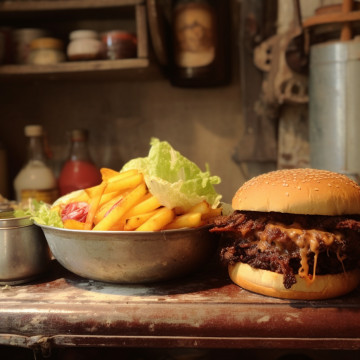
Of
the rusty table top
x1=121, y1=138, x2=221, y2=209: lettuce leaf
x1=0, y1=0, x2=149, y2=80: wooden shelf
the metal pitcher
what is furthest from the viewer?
x1=0, y1=0, x2=149, y2=80: wooden shelf

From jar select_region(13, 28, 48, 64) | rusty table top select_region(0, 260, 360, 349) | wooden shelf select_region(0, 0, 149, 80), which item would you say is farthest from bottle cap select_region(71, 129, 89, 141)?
rusty table top select_region(0, 260, 360, 349)

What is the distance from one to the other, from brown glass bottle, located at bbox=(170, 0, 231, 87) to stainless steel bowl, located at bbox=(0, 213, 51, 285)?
4.62ft

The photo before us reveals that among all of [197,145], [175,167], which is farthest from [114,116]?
[175,167]

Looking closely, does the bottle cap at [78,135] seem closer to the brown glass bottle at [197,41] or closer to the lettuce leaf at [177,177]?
the brown glass bottle at [197,41]

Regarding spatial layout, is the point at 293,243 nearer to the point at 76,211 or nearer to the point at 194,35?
the point at 76,211

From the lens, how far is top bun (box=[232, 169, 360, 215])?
1.11 m

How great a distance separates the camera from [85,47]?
2266 mm

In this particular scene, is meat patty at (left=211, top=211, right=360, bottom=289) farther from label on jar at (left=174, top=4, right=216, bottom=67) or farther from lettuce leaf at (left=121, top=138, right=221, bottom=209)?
label on jar at (left=174, top=4, right=216, bottom=67)

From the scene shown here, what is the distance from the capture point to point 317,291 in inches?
43.1

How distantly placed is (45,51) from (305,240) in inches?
71.2

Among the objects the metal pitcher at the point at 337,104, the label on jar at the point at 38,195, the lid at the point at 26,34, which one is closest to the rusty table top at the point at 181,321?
the metal pitcher at the point at 337,104

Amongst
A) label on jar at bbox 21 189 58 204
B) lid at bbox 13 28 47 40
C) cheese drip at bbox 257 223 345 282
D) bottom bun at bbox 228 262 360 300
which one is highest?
lid at bbox 13 28 47 40

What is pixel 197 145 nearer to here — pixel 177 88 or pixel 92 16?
pixel 177 88

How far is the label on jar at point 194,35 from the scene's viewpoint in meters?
2.32
